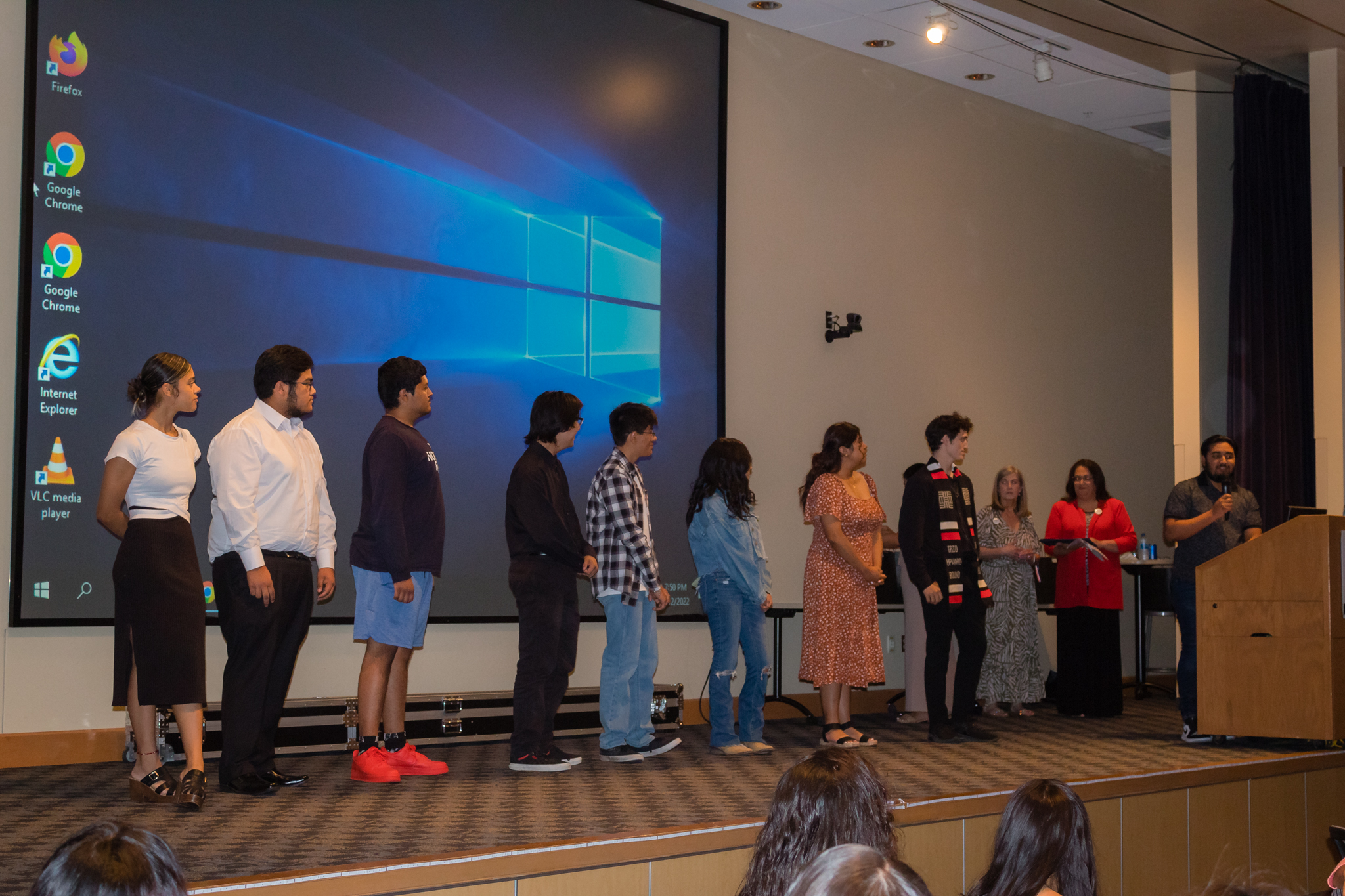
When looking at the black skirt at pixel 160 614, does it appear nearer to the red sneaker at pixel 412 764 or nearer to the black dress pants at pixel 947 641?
the red sneaker at pixel 412 764

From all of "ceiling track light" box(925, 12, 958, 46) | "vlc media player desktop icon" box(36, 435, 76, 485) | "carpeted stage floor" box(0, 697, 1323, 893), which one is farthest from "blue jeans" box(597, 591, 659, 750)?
"ceiling track light" box(925, 12, 958, 46)

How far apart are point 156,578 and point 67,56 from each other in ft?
6.72

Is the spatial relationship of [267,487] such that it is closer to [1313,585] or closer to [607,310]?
[607,310]

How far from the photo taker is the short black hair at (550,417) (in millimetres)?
4477

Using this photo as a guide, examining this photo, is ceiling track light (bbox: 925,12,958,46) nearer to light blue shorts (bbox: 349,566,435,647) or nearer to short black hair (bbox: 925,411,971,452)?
short black hair (bbox: 925,411,971,452)

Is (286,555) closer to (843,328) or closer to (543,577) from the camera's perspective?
(543,577)

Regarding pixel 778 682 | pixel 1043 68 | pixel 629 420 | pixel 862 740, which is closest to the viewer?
pixel 629 420

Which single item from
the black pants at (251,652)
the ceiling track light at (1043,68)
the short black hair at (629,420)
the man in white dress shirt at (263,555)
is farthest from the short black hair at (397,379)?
the ceiling track light at (1043,68)

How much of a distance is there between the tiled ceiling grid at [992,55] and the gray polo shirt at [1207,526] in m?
2.79

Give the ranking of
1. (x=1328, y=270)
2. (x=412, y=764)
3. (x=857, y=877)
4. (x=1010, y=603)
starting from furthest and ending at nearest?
1. (x=1328, y=270)
2. (x=1010, y=603)
3. (x=412, y=764)
4. (x=857, y=877)

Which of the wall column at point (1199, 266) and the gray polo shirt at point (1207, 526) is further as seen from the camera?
the wall column at point (1199, 266)

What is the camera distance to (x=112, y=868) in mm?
1229

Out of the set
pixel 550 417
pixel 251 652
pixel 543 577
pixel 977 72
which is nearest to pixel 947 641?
pixel 543 577

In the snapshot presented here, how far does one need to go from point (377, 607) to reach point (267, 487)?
59 cm
